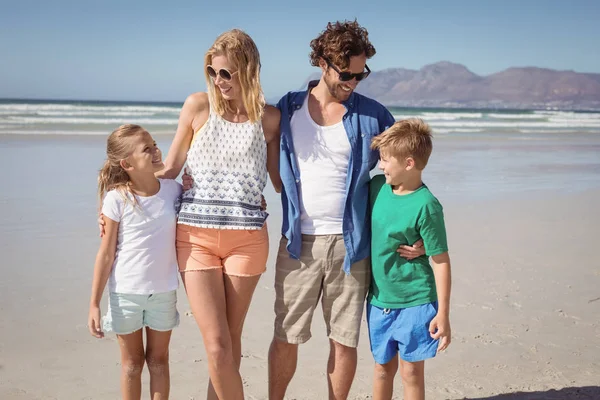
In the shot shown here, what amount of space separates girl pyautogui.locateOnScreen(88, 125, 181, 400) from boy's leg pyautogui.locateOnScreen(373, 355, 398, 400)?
3.46ft

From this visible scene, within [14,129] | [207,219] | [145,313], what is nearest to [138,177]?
[207,219]

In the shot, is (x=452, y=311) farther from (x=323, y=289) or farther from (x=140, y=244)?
(x=140, y=244)

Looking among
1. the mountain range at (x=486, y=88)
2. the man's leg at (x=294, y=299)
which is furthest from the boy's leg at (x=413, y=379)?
the mountain range at (x=486, y=88)

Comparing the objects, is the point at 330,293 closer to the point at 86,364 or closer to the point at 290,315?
the point at 290,315

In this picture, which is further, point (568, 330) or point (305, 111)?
point (568, 330)

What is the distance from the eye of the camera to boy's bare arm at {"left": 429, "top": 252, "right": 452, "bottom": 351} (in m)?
2.92

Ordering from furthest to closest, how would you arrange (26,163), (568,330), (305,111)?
(26,163), (568,330), (305,111)

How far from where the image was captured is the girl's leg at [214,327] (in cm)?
295

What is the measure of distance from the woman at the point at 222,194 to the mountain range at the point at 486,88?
235 ft

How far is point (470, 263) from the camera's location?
20.2 ft

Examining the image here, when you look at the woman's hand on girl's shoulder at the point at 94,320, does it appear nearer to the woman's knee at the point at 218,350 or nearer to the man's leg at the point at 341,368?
the woman's knee at the point at 218,350

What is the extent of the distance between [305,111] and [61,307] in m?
2.83

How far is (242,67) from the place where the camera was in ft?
9.77

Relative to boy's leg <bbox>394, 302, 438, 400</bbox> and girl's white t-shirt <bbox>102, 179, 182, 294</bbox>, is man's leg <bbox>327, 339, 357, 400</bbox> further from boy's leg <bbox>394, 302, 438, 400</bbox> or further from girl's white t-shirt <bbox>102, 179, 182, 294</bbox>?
girl's white t-shirt <bbox>102, 179, 182, 294</bbox>
